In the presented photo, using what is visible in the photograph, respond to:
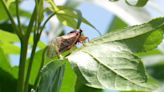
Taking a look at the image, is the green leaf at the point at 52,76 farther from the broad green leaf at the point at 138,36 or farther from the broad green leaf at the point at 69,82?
the broad green leaf at the point at 69,82

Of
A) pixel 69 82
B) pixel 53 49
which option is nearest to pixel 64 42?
pixel 53 49

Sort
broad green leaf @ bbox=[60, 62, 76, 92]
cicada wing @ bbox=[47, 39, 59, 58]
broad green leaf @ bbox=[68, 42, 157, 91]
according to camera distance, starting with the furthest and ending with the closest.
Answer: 1. broad green leaf @ bbox=[60, 62, 76, 92]
2. cicada wing @ bbox=[47, 39, 59, 58]
3. broad green leaf @ bbox=[68, 42, 157, 91]

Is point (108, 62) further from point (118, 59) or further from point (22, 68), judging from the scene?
point (22, 68)

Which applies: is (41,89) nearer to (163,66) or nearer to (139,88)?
(139,88)

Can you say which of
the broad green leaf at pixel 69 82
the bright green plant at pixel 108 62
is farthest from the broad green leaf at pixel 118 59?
the broad green leaf at pixel 69 82

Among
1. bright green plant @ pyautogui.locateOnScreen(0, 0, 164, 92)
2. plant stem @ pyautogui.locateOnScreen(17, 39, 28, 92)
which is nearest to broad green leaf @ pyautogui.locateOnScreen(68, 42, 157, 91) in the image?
bright green plant @ pyautogui.locateOnScreen(0, 0, 164, 92)

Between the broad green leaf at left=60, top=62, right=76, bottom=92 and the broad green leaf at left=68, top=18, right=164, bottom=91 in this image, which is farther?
the broad green leaf at left=60, top=62, right=76, bottom=92

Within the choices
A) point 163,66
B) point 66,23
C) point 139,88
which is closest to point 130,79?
point 139,88

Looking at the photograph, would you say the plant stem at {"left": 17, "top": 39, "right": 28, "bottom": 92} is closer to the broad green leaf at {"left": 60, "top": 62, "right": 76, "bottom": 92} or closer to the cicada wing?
the cicada wing
